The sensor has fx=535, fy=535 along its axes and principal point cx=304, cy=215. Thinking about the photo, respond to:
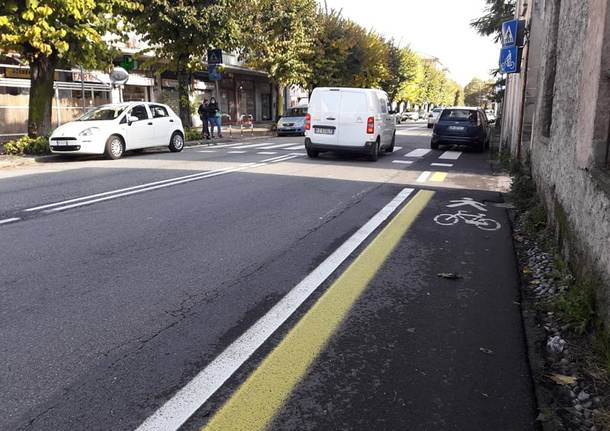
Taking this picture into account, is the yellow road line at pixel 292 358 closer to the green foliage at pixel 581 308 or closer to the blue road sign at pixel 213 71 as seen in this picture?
the green foliage at pixel 581 308

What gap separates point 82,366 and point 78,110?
22.5 m

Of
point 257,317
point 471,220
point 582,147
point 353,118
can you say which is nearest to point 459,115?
point 353,118

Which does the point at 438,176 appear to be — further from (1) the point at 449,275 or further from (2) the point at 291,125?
(2) the point at 291,125

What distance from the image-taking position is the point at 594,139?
441cm

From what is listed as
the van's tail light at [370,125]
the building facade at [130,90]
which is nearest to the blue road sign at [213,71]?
the building facade at [130,90]

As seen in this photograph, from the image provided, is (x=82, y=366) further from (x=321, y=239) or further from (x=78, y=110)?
(x=78, y=110)

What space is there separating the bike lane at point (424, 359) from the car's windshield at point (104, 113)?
12.1 meters

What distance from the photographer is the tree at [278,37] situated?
1182 inches

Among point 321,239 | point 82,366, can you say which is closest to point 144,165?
point 321,239

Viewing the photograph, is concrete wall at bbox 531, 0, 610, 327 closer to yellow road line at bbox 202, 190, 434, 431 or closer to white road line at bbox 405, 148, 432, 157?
yellow road line at bbox 202, 190, 434, 431

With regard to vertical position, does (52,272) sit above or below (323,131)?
below

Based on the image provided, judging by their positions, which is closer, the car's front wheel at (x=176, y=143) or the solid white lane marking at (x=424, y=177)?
the solid white lane marking at (x=424, y=177)

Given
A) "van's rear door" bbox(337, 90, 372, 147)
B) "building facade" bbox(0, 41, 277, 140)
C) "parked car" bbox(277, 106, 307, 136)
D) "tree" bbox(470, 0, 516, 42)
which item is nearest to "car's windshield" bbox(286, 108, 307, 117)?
"parked car" bbox(277, 106, 307, 136)

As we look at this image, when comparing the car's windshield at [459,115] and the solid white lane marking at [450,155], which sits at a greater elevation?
the car's windshield at [459,115]
